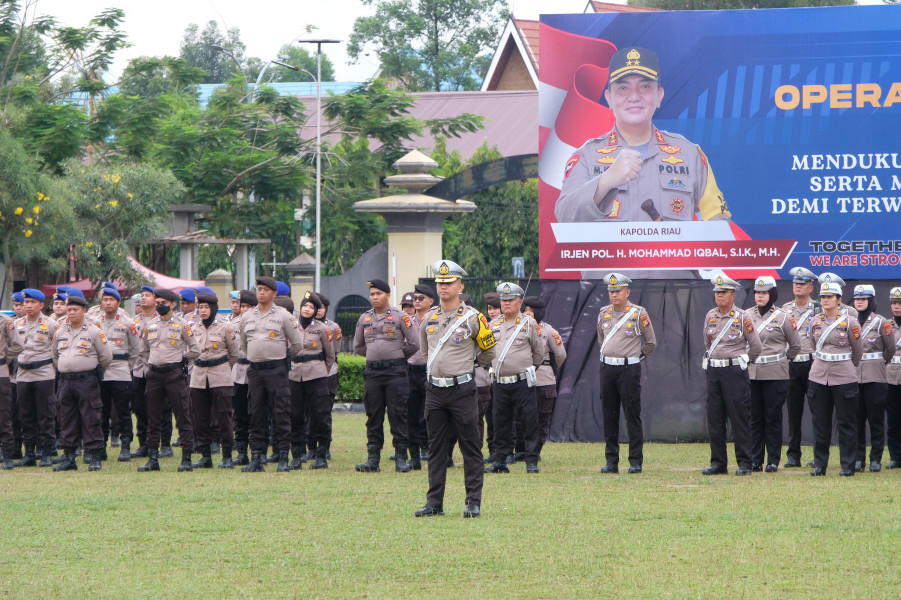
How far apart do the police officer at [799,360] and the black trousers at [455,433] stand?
4886 mm

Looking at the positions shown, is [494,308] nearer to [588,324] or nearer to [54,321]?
[588,324]

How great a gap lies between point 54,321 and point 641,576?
867 cm

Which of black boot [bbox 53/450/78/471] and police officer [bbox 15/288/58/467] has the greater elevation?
police officer [bbox 15/288/58/467]

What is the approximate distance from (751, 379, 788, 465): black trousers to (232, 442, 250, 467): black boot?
16.9ft

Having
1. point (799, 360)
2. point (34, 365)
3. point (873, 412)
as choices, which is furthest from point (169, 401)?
point (873, 412)

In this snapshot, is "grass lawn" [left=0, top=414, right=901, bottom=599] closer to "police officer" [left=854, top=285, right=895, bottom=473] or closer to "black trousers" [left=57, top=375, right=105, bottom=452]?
"police officer" [left=854, top=285, right=895, bottom=473]

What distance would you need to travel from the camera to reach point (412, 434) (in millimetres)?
13555

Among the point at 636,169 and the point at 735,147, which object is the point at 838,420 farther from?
the point at 735,147

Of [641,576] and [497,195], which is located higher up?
[497,195]

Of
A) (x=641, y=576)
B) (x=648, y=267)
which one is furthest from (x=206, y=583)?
(x=648, y=267)

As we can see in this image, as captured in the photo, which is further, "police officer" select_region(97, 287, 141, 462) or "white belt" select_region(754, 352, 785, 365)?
"police officer" select_region(97, 287, 141, 462)

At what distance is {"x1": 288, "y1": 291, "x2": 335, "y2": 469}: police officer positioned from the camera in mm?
13258

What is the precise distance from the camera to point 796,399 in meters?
13.7

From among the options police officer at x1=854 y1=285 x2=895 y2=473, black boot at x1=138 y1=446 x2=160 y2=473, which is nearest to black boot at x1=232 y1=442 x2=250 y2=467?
black boot at x1=138 y1=446 x2=160 y2=473
